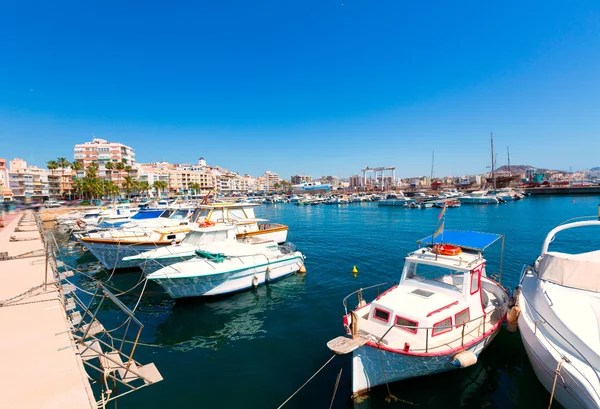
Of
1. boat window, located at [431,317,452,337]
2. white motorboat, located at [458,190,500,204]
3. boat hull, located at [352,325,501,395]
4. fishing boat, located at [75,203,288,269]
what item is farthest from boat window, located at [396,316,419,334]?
white motorboat, located at [458,190,500,204]

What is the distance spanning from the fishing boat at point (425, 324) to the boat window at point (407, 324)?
27mm

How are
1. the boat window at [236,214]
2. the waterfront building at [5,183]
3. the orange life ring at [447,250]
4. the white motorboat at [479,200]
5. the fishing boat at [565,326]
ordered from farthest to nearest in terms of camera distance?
the waterfront building at [5,183] < the white motorboat at [479,200] < the boat window at [236,214] < the orange life ring at [447,250] < the fishing boat at [565,326]

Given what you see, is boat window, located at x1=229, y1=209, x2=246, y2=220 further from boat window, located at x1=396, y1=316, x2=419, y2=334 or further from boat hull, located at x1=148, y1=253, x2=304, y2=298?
boat window, located at x1=396, y1=316, x2=419, y2=334

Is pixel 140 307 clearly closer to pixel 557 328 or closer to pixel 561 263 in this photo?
pixel 557 328

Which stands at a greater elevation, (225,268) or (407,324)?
(225,268)

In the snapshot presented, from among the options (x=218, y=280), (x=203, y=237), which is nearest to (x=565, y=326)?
(x=218, y=280)

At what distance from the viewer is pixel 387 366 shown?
763cm

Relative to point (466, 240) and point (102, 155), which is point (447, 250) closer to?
point (466, 240)

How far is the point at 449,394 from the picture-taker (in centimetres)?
800

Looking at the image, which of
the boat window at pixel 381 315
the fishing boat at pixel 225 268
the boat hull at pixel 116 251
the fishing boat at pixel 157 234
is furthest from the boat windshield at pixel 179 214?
the boat window at pixel 381 315

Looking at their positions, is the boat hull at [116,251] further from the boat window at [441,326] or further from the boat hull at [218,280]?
the boat window at [441,326]

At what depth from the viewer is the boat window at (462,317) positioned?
873 cm

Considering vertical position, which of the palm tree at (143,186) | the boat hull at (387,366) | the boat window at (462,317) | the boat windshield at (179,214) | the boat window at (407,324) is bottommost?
the boat hull at (387,366)

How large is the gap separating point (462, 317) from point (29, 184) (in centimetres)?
11923
